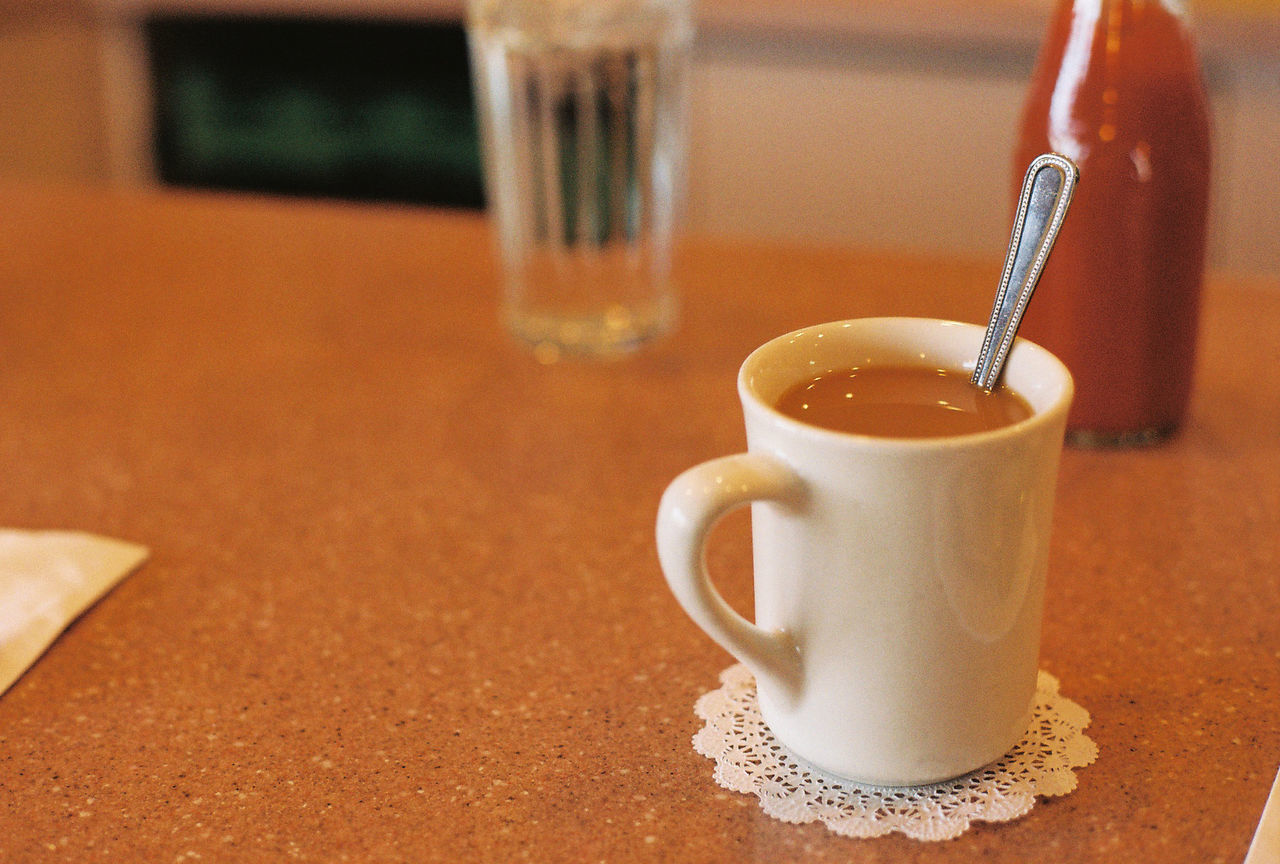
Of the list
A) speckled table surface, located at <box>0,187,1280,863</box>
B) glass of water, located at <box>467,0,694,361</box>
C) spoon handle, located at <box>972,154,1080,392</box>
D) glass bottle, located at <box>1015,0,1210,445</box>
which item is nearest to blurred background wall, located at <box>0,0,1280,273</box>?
speckled table surface, located at <box>0,187,1280,863</box>

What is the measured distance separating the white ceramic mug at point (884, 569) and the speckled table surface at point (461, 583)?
4cm

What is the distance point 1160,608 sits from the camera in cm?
58

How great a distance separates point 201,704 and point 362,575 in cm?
12

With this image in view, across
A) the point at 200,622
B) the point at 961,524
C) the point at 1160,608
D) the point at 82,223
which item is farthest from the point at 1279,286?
the point at 82,223

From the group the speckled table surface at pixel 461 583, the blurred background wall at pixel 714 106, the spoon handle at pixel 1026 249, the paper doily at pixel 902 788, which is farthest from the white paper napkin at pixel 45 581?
the blurred background wall at pixel 714 106

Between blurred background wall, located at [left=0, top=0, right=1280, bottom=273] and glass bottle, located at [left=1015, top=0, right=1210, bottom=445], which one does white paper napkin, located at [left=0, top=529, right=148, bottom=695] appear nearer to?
glass bottle, located at [left=1015, top=0, right=1210, bottom=445]

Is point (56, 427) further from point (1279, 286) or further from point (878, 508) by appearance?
point (1279, 286)

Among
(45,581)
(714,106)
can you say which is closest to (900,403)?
(45,581)

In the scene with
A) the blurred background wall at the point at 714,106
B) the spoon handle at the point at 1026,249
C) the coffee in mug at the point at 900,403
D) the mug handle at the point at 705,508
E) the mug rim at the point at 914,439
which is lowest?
the blurred background wall at the point at 714,106

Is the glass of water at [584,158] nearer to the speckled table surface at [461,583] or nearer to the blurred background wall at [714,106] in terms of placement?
the speckled table surface at [461,583]

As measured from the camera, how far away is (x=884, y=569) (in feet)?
1.37

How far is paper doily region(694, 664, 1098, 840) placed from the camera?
1.46ft

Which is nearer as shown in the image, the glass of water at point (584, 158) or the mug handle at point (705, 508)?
the mug handle at point (705, 508)

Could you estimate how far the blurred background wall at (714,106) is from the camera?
5.90 feet
